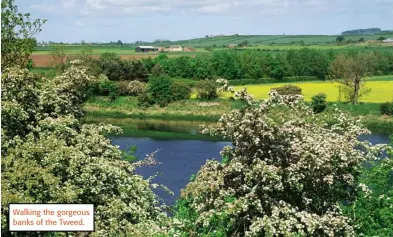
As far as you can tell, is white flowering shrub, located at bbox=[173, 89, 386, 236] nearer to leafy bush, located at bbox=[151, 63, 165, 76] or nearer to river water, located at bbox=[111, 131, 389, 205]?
river water, located at bbox=[111, 131, 389, 205]

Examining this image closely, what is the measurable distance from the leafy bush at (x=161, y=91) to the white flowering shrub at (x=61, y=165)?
4691 cm

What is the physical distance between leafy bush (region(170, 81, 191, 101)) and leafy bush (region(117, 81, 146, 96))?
4.17 meters

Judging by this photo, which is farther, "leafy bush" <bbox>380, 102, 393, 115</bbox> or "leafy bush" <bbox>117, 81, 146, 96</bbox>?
"leafy bush" <bbox>117, 81, 146, 96</bbox>

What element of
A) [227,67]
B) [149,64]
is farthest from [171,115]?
[227,67]

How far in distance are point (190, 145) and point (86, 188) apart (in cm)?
3075

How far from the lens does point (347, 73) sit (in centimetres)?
6450

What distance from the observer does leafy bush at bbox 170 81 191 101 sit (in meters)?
63.9

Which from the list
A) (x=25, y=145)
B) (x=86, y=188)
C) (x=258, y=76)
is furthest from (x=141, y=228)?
(x=258, y=76)

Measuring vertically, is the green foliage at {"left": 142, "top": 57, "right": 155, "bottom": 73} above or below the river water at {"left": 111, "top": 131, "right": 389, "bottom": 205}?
above

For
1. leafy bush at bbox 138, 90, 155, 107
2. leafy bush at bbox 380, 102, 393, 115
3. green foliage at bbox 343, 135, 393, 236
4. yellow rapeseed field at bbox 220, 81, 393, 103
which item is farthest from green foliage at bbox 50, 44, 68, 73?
green foliage at bbox 343, 135, 393, 236

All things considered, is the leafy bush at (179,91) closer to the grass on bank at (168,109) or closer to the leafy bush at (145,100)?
the grass on bank at (168,109)

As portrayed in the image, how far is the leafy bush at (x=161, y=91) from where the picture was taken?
208ft

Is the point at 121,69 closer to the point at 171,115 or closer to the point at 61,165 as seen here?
the point at 171,115
